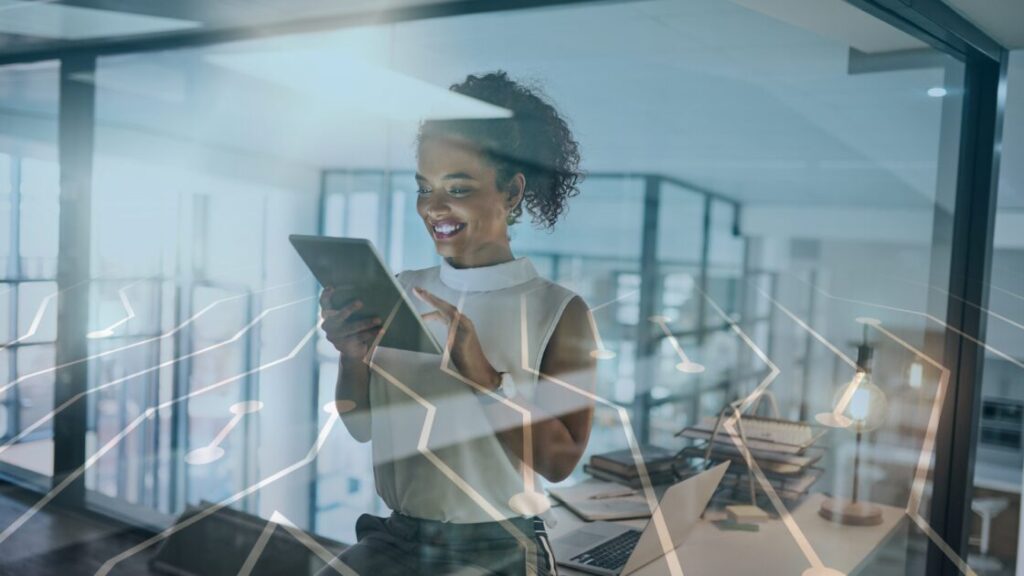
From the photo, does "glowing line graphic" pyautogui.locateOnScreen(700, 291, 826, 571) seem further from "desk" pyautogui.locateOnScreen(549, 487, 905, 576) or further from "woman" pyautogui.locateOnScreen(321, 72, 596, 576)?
"woman" pyautogui.locateOnScreen(321, 72, 596, 576)

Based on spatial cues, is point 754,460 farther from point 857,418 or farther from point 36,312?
point 36,312

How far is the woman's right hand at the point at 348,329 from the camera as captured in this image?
135cm

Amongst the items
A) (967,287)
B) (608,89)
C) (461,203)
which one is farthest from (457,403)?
(967,287)

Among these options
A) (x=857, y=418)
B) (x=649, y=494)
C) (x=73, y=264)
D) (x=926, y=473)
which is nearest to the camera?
(x=73, y=264)

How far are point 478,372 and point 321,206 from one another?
0.37 meters

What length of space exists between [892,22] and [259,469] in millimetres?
1460

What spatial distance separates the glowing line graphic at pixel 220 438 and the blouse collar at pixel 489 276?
39 cm

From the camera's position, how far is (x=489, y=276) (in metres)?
1.37

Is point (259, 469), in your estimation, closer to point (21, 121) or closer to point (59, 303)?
point (59, 303)

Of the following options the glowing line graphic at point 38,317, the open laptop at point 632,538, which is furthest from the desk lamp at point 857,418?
the glowing line graphic at point 38,317

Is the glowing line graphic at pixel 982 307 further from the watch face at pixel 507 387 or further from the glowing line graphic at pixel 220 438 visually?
the glowing line graphic at pixel 220 438

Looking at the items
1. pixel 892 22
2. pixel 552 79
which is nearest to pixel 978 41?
pixel 892 22

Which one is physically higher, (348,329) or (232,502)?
(348,329)

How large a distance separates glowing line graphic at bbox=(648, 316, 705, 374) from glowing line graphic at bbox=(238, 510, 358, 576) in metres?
0.67
